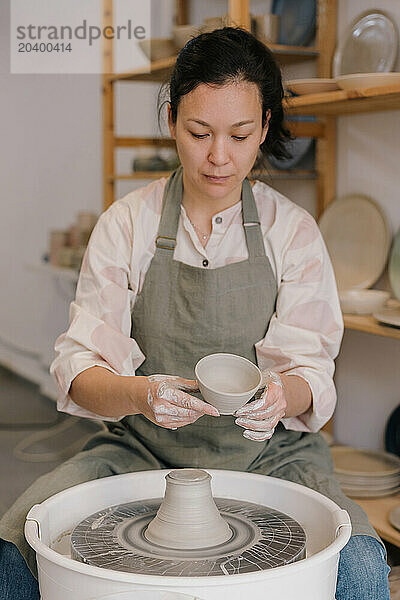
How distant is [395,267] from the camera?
7.37 ft

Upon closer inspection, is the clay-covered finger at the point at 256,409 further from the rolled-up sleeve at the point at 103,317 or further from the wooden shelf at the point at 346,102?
the wooden shelf at the point at 346,102

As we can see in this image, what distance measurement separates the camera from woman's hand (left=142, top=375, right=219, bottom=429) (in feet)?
3.95

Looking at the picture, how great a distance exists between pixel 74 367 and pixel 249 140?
0.52 metres

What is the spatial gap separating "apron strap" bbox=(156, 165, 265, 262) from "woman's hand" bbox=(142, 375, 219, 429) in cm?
41

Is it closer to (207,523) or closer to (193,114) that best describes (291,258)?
(193,114)

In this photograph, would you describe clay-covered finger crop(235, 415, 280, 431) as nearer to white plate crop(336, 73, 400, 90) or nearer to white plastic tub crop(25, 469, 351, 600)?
white plastic tub crop(25, 469, 351, 600)

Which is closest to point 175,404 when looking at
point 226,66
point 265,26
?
point 226,66

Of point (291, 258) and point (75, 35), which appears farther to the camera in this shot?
point (75, 35)

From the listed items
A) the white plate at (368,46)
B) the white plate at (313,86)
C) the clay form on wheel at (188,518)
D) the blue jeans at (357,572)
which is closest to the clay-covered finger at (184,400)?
the clay form on wheel at (188,518)

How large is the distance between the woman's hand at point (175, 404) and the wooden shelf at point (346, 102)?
78 centimetres

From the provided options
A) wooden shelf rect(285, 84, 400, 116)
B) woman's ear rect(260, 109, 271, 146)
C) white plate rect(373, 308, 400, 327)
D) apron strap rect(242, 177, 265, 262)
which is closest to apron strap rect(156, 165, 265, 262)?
apron strap rect(242, 177, 265, 262)

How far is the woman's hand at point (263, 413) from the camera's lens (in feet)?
4.08

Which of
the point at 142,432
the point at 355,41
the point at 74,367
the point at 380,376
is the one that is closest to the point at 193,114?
the point at 74,367

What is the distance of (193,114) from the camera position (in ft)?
4.83
